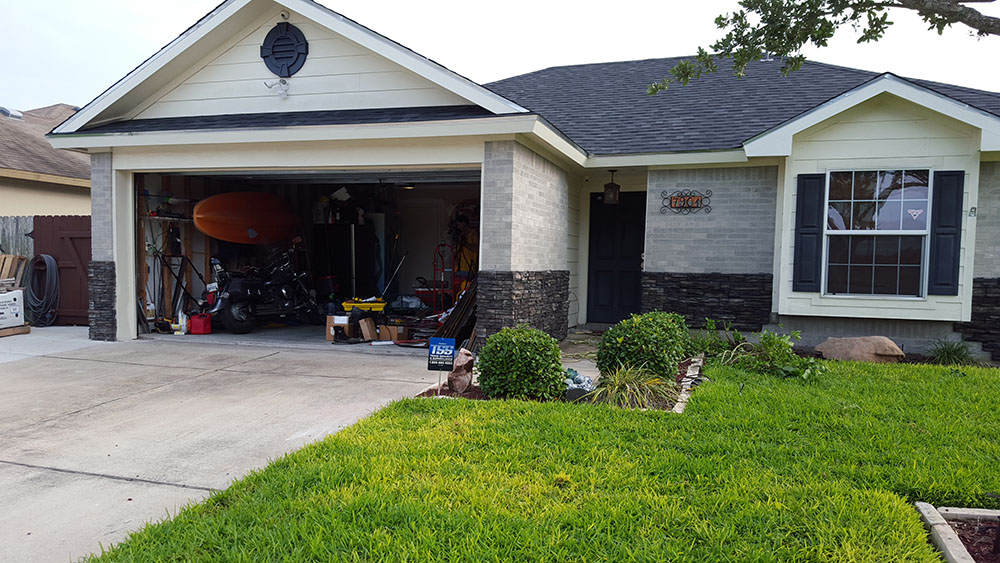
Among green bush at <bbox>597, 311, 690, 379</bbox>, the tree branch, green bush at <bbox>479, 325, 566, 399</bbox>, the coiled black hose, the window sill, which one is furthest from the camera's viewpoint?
the coiled black hose

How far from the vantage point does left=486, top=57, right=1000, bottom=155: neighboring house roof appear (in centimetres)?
891

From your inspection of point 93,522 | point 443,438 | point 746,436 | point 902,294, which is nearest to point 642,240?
point 902,294

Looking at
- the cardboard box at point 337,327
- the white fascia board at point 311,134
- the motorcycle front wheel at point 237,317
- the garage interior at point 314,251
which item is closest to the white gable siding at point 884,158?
the white fascia board at point 311,134

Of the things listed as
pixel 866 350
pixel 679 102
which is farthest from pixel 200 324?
pixel 866 350

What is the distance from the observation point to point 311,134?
757cm

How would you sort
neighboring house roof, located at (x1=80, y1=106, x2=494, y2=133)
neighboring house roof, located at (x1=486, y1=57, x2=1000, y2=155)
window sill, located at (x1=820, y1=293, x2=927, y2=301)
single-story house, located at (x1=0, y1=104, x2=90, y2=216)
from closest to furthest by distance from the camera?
window sill, located at (x1=820, y1=293, x2=927, y2=301) → neighboring house roof, located at (x1=80, y1=106, x2=494, y2=133) → neighboring house roof, located at (x1=486, y1=57, x2=1000, y2=155) → single-story house, located at (x1=0, y1=104, x2=90, y2=216)

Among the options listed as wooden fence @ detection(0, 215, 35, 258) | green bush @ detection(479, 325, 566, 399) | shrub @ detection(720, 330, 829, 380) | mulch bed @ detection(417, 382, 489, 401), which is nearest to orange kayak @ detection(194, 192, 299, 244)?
wooden fence @ detection(0, 215, 35, 258)

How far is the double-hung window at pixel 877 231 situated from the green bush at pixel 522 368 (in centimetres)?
446

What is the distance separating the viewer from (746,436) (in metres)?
4.11

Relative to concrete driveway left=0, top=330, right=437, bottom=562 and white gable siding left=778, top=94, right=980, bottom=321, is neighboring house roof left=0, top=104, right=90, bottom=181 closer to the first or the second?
concrete driveway left=0, top=330, right=437, bottom=562

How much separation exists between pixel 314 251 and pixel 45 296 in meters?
4.52

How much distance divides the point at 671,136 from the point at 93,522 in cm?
827

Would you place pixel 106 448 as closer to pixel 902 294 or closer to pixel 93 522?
pixel 93 522

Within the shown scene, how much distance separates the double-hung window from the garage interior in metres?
4.72
